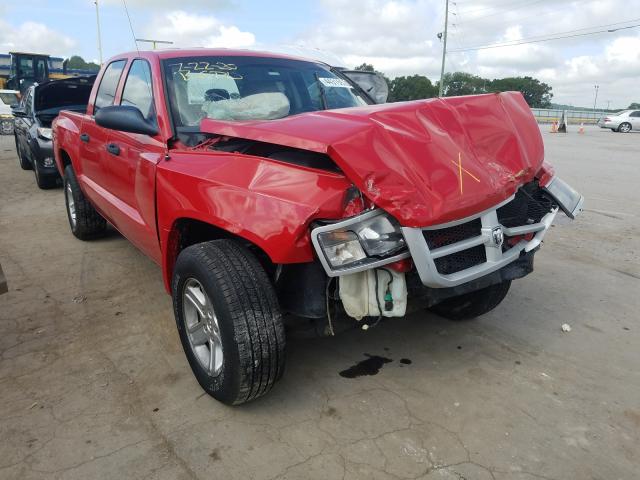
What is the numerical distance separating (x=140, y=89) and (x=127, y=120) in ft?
2.17

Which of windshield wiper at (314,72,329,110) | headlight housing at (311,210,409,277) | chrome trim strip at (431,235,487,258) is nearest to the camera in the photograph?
headlight housing at (311,210,409,277)

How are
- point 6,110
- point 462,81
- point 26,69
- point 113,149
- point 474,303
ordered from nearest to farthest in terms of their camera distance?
point 474,303 → point 113,149 → point 26,69 → point 6,110 → point 462,81

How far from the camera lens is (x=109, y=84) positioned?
14.1 feet

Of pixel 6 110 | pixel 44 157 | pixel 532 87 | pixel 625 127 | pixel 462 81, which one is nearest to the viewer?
pixel 44 157

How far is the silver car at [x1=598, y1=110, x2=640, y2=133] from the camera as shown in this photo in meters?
29.6

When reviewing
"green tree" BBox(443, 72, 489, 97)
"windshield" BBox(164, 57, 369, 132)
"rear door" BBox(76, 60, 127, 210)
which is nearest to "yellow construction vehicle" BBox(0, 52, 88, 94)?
"rear door" BBox(76, 60, 127, 210)

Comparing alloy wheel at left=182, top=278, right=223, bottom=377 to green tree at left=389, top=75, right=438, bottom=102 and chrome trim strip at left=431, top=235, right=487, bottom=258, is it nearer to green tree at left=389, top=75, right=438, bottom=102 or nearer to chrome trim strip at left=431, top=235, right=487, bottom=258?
chrome trim strip at left=431, top=235, right=487, bottom=258

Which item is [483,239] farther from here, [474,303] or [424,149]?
[474,303]

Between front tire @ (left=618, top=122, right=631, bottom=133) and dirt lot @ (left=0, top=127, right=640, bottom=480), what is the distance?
30374mm

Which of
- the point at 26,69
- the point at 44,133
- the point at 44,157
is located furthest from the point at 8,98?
the point at 44,157

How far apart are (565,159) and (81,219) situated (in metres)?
11.5

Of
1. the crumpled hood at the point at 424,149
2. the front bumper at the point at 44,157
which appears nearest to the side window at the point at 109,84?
the crumpled hood at the point at 424,149

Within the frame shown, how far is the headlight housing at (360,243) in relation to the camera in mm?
2137

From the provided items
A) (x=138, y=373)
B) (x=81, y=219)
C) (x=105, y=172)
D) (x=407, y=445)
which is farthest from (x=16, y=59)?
(x=407, y=445)
